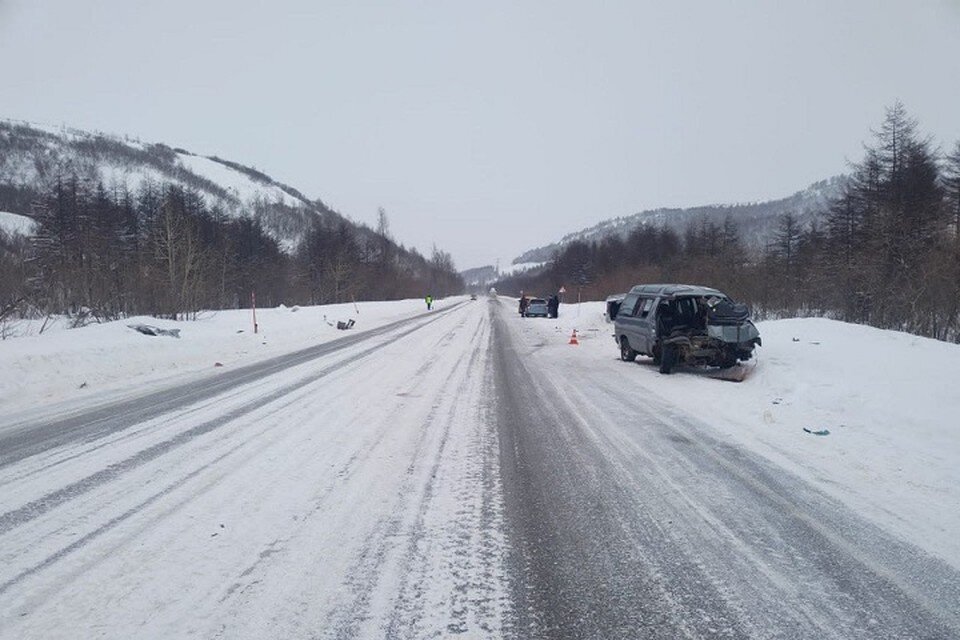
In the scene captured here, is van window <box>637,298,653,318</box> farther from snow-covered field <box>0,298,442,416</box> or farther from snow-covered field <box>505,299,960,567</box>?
snow-covered field <box>0,298,442,416</box>

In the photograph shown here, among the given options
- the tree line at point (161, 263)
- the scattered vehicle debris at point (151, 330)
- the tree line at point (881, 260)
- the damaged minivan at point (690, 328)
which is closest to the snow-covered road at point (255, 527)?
the damaged minivan at point (690, 328)

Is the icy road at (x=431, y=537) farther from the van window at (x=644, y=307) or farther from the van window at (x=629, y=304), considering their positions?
the van window at (x=629, y=304)

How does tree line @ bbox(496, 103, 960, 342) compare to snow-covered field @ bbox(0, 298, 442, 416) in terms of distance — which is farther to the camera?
tree line @ bbox(496, 103, 960, 342)

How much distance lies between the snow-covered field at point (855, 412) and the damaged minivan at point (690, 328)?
46 centimetres

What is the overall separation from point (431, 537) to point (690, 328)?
10199 millimetres

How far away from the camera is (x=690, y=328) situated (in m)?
12.6

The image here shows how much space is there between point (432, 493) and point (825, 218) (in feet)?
148

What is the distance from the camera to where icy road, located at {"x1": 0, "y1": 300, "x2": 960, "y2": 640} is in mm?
2971

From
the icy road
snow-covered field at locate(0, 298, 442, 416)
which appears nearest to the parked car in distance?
snow-covered field at locate(0, 298, 442, 416)

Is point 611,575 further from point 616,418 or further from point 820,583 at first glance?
point 616,418

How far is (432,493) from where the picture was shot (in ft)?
15.9

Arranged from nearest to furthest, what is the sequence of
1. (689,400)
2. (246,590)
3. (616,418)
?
1. (246,590)
2. (616,418)
3. (689,400)


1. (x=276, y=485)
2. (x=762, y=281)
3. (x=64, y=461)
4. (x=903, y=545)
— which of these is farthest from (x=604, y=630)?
(x=762, y=281)

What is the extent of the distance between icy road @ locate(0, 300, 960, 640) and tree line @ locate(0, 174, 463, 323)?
1432 centimetres
